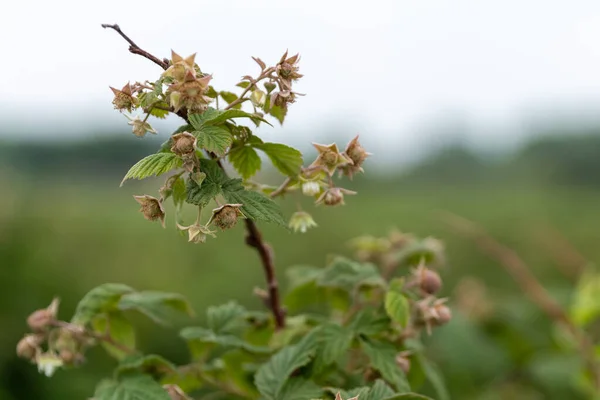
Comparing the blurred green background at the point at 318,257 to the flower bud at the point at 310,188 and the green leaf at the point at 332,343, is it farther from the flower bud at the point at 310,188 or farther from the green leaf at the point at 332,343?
the green leaf at the point at 332,343

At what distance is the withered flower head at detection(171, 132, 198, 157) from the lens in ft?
1.73

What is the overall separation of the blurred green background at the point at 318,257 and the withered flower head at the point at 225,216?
0.16m

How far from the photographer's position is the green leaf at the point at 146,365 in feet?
2.27

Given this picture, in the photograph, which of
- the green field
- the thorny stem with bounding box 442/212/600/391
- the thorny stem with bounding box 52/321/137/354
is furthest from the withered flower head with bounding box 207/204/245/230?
the green field

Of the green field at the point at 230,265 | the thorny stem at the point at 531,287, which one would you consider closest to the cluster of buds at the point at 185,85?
the thorny stem at the point at 531,287

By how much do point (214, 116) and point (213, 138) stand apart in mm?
22

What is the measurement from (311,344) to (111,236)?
1831 mm

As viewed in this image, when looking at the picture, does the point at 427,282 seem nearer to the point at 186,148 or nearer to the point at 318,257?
the point at 186,148

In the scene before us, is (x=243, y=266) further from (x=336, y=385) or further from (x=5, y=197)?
(x=336, y=385)

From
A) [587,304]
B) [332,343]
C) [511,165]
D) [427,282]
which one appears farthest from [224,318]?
[511,165]

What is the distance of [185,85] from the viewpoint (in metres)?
0.52

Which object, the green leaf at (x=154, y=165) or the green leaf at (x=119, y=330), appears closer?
the green leaf at (x=154, y=165)

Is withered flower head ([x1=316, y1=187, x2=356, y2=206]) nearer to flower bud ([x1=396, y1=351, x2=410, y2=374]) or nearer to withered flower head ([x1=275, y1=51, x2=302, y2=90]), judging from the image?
withered flower head ([x1=275, y1=51, x2=302, y2=90])

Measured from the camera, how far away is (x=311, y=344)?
0.68 m
